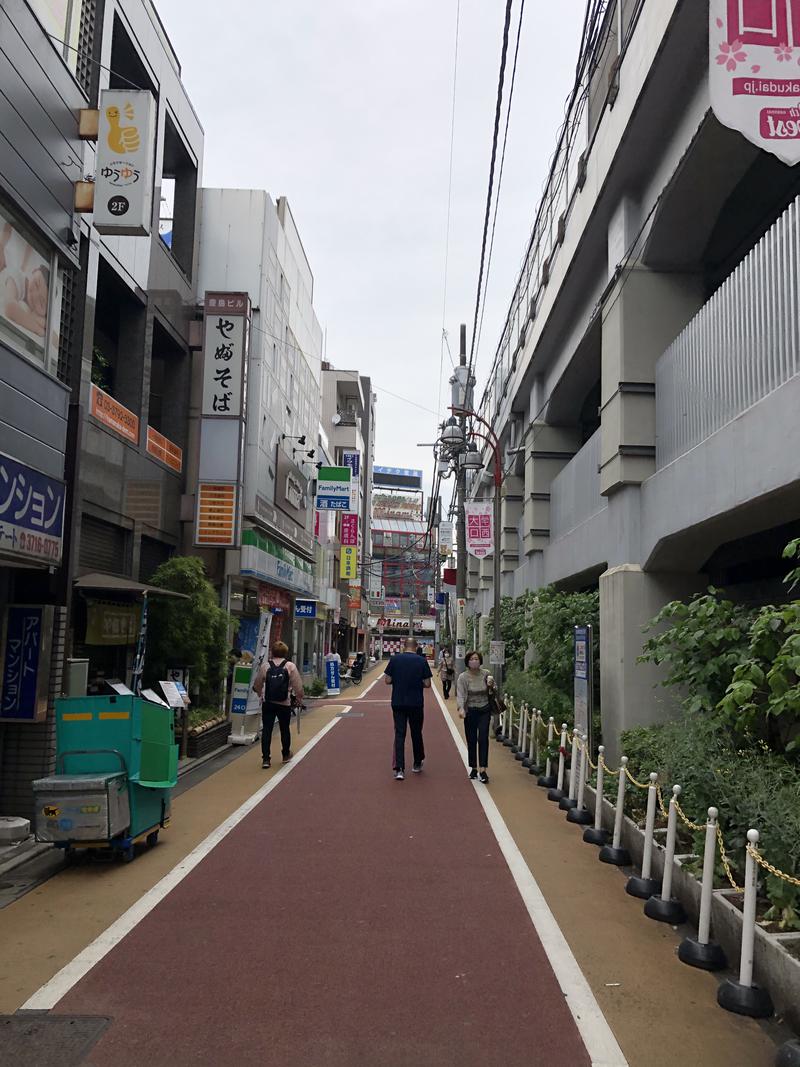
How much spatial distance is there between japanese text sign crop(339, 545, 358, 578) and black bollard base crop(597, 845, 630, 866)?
41236 millimetres

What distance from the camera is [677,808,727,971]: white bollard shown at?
4.95 m

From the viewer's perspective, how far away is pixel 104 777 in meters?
6.79

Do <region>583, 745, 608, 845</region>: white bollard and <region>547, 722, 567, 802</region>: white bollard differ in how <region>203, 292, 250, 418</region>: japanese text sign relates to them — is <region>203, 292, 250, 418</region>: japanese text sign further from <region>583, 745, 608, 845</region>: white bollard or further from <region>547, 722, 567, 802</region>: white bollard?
<region>583, 745, 608, 845</region>: white bollard

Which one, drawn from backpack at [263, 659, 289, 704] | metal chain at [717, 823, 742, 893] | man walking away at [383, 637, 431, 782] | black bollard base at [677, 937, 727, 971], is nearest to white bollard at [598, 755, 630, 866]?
metal chain at [717, 823, 742, 893]

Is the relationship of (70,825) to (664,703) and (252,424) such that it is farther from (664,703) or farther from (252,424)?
(252,424)

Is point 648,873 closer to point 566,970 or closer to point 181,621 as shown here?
point 566,970

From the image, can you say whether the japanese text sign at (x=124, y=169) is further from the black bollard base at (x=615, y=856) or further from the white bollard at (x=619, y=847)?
the black bollard base at (x=615, y=856)

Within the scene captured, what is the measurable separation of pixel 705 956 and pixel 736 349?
579 cm

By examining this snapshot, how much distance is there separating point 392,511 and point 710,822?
125972mm

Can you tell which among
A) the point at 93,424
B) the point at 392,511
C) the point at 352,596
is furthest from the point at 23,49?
the point at 392,511

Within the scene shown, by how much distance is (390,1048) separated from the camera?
3.93 metres

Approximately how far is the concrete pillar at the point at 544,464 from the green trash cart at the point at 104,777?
13677 millimetres

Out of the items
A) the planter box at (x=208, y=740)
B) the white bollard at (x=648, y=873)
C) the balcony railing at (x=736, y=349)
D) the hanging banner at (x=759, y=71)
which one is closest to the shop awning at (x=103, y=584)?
the planter box at (x=208, y=740)

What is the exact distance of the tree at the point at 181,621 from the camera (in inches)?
534
